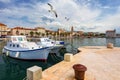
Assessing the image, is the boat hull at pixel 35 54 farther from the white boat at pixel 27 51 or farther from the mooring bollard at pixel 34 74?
the mooring bollard at pixel 34 74

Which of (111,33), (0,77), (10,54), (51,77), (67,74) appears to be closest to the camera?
(51,77)

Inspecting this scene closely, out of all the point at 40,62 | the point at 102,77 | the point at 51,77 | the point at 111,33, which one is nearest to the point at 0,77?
the point at 40,62

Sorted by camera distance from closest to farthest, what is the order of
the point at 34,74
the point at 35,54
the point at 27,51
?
1. the point at 34,74
2. the point at 35,54
3. the point at 27,51

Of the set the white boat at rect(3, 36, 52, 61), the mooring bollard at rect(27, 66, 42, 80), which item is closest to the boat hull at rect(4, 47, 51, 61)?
the white boat at rect(3, 36, 52, 61)

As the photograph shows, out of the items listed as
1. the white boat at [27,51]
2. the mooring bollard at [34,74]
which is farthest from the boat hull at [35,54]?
the mooring bollard at [34,74]

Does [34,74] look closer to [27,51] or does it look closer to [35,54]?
[35,54]

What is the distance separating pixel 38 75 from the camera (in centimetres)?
611

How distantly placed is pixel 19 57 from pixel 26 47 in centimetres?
179

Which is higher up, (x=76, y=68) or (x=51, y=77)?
(x=76, y=68)

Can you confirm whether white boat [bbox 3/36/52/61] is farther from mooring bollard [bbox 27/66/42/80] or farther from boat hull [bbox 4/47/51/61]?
mooring bollard [bbox 27/66/42/80]

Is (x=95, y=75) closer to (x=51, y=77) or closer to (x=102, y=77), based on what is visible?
(x=102, y=77)

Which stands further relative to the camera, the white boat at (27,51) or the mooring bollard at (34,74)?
the white boat at (27,51)

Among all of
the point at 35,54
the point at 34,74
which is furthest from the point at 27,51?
the point at 34,74

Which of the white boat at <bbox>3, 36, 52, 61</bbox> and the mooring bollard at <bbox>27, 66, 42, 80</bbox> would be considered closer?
the mooring bollard at <bbox>27, 66, 42, 80</bbox>
